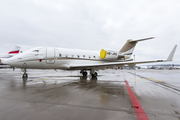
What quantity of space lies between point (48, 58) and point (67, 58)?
2.23 m

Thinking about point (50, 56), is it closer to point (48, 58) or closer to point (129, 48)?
point (48, 58)

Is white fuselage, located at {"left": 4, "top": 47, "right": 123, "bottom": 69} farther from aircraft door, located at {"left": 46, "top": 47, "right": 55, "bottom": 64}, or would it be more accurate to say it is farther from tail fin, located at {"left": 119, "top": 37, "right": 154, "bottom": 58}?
tail fin, located at {"left": 119, "top": 37, "right": 154, "bottom": 58}

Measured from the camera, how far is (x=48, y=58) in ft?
40.2

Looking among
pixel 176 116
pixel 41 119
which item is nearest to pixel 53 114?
pixel 41 119

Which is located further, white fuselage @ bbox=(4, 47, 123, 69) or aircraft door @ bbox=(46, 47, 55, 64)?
aircraft door @ bbox=(46, 47, 55, 64)

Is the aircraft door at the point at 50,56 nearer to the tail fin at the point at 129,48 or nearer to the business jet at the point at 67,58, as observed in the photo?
the business jet at the point at 67,58

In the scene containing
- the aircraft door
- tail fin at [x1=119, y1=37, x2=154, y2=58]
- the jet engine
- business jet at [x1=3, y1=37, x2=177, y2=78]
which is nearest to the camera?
business jet at [x1=3, y1=37, x2=177, y2=78]

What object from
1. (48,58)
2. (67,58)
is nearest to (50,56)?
(48,58)

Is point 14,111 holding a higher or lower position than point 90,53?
lower

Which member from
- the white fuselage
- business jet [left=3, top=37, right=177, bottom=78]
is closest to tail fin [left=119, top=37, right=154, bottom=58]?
business jet [left=3, top=37, right=177, bottom=78]

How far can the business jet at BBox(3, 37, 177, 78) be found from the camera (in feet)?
37.4

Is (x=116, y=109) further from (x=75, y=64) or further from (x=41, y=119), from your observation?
(x=75, y=64)

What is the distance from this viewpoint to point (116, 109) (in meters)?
3.69

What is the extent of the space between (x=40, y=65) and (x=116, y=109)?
10559 millimetres
